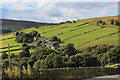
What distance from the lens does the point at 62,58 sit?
136ft

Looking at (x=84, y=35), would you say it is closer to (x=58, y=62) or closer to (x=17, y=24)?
(x=58, y=62)

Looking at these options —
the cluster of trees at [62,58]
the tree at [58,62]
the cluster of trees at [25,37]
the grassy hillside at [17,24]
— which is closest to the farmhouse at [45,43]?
the cluster of trees at [25,37]

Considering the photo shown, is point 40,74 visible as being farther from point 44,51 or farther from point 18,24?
point 18,24

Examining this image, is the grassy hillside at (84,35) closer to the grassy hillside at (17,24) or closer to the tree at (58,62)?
the grassy hillside at (17,24)

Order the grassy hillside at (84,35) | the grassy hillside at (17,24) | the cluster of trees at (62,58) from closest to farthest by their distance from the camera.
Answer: the cluster of trees at (62,58), the grassy hillside at (84,35), the grassy hillside at (17,24)

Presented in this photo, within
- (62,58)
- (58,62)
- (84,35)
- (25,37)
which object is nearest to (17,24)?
(25,37)

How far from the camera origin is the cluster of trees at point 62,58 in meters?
37.3

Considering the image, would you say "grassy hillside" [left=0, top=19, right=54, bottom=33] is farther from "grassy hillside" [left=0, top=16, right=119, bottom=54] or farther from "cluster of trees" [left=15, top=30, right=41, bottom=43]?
"grassy hillside" [left=0, top=16, right=119, bottom=54]

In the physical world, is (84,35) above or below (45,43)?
above

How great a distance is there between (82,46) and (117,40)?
612 inches

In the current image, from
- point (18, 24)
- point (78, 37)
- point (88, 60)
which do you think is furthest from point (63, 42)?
point (18, 24)

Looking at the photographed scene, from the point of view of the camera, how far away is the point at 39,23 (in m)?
162

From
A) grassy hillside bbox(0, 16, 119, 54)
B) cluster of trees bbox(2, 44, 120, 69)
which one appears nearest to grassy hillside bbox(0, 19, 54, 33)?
grassy hillside bbox(0, 16, 119, 54)

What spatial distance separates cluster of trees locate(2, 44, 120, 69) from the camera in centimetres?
3728
